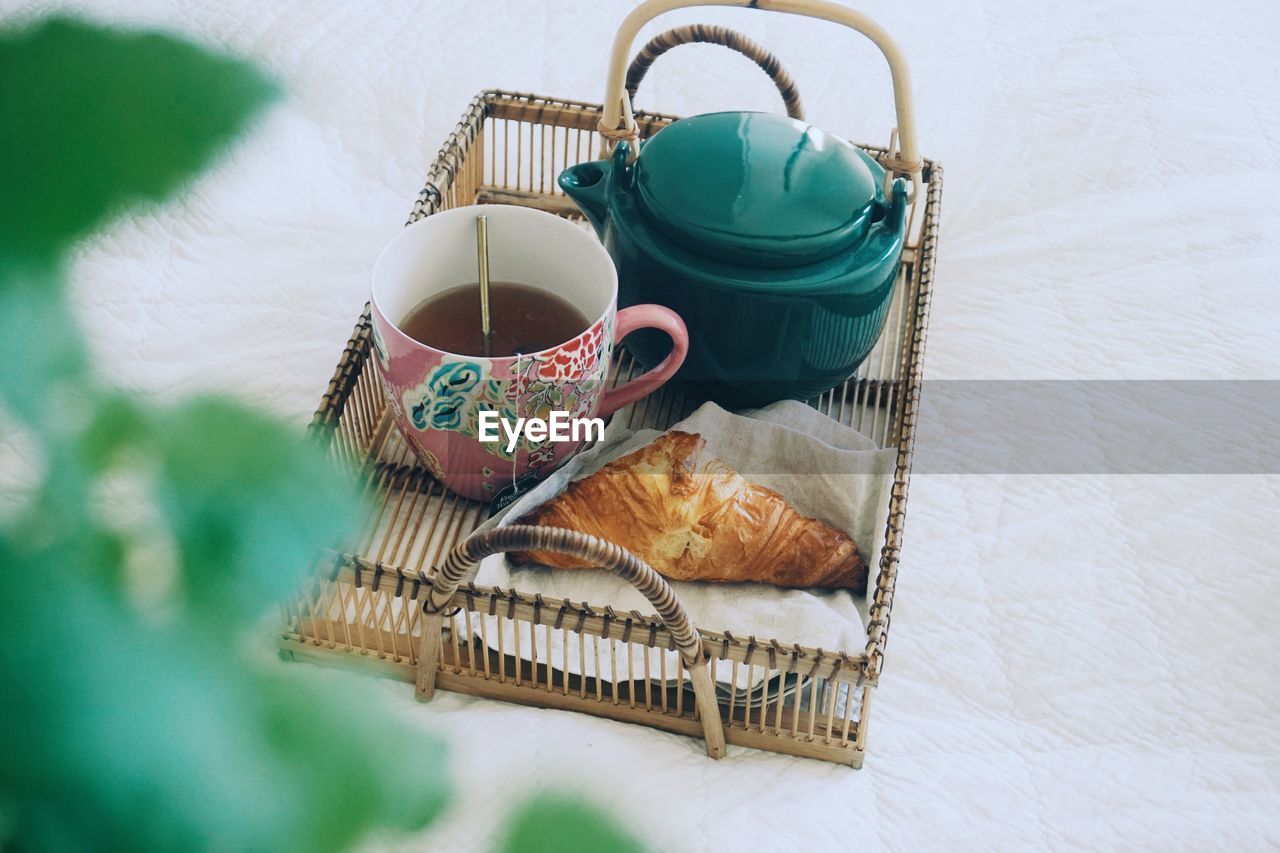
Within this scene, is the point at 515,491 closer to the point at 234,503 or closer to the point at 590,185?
the point at 590,185

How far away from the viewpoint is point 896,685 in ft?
1.69

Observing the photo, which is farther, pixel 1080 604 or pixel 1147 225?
pixel 1147 225

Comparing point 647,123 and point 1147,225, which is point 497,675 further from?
point 1147,225

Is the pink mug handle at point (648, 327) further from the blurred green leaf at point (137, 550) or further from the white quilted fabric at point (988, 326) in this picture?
the blurred green leaf at point (137, 550)

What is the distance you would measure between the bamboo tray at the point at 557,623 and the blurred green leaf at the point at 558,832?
0.77 feet

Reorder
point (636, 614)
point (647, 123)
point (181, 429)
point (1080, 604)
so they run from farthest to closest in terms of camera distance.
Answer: point (647, 123) < point (1080, 604) < point (636, 614) < point (181, 429)

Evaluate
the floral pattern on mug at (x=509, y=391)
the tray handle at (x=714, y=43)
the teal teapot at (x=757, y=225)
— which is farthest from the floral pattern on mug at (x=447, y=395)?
the tray handle at (x=714, y=43)

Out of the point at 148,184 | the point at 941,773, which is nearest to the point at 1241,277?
the point at 941,773

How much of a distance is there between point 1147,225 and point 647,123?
1.10ft

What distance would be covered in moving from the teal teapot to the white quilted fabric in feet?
0.45

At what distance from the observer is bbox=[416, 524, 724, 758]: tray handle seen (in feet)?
1.22

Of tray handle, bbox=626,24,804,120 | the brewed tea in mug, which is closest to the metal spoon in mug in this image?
the brewed tea in mug

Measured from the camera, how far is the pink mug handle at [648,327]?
1.58 feet

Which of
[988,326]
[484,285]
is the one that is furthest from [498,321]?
[988,326]
